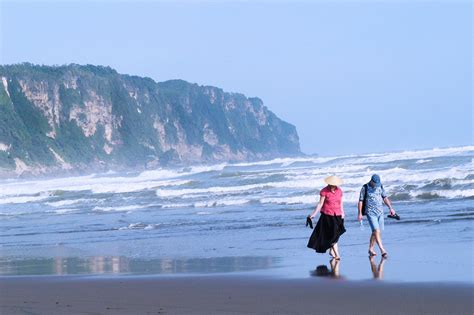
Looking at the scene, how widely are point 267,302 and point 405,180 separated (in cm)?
2091

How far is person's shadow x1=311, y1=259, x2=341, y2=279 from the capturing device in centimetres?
1014

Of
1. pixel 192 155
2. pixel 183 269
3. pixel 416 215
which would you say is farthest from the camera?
pixel 192 155

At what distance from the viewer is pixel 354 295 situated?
8.66 meters

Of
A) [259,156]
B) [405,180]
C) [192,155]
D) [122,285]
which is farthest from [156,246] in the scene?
[259,156]

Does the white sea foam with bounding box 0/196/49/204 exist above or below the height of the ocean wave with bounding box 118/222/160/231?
above

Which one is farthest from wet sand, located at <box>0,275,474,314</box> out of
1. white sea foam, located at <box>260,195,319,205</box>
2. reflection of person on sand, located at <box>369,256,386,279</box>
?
white sea foam, located at <box>260,195,319,205</box>

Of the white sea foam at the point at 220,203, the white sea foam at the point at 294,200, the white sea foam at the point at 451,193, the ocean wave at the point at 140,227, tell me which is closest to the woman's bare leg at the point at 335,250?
the ocean wave at the point at 140,227

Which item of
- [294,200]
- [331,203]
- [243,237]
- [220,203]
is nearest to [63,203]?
[220,203]

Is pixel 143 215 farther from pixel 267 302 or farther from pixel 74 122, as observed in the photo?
pixel 74 122

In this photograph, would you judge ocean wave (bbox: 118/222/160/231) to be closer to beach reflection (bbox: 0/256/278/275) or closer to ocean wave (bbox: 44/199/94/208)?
beach reflection (bbox: 0/256/278/275)

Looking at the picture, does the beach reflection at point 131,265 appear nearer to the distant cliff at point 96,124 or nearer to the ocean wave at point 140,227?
the ocean wave at point 140,227

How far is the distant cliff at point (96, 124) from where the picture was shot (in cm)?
9256

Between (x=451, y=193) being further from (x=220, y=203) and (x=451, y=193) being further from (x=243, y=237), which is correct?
(x=243, y=237)

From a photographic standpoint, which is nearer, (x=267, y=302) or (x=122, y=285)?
(x=267, y=302)
